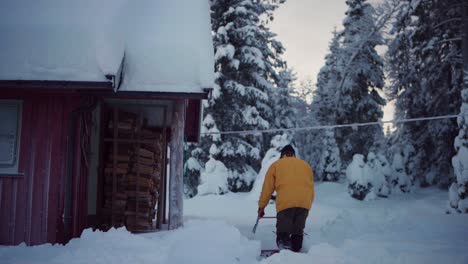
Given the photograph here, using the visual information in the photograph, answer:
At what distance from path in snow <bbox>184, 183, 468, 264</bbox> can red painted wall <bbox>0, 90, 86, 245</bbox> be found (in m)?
4.33

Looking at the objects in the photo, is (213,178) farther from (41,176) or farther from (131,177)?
(41,176)

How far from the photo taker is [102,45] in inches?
297

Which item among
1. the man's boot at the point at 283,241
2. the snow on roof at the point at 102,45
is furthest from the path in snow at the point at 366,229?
the snow on roof at the point at 102,45

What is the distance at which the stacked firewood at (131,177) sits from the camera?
10.1 meters

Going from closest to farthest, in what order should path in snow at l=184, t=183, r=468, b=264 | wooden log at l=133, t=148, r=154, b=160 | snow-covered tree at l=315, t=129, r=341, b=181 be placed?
path in snow at l=184, t=183, r=468, b=264
wooden log at l=133, t=148, r=154, b=160
snow-covered tree at l=315, t=129, r=341, b=181

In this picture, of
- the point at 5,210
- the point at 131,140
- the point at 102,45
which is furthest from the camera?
the point at 131,140

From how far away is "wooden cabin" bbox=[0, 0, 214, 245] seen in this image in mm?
7316

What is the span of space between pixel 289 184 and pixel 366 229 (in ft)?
17.2

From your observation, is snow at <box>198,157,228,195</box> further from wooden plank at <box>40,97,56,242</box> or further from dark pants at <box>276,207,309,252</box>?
dark pants at <box>276,207,309,252</box>

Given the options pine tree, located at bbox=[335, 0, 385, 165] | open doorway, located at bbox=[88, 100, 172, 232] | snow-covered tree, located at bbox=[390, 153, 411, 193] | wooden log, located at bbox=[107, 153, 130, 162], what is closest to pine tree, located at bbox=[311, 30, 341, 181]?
pine tree, located at bbox=[335, 0, 385, 165]

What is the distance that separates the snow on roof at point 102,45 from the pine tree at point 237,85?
1469cm

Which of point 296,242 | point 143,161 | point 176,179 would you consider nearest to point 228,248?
point 296,242

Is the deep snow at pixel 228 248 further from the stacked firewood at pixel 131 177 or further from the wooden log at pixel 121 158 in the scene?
the wooden log at pixel 121 158

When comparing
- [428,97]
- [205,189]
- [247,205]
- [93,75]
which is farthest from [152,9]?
[428,97]
